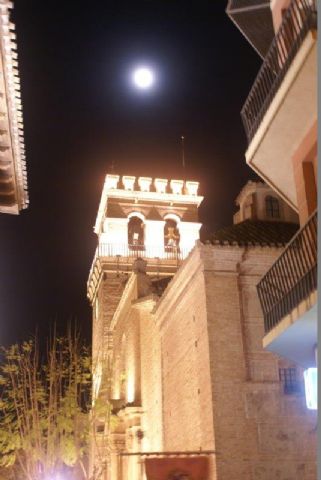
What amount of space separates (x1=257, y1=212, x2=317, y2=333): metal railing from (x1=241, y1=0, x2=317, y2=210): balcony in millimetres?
2073

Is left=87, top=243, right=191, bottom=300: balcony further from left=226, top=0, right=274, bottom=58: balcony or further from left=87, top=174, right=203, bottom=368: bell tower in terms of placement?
Result: left=226, top=0, right=274, bottom=58: balcony

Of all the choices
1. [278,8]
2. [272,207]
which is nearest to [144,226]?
[272,207]

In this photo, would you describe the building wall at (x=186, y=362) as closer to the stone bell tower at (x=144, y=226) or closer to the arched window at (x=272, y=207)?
the arched window at (x=272, y=207)

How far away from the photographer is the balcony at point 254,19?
15.5 metres

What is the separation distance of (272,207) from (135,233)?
18.4m

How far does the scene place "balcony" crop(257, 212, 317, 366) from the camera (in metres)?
10.8

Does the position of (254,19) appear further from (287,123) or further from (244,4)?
(287,123)

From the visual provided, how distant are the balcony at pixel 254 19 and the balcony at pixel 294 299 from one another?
6.35 metres

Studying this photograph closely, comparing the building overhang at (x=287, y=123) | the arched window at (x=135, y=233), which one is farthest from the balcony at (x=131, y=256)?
the building overhang at (x=287, y=123)

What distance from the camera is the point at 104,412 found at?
29.5 metres

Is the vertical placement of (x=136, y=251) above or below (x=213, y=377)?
above

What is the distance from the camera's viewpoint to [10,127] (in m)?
13.0

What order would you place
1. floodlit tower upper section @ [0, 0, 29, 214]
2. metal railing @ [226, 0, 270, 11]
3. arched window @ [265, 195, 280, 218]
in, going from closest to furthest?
floodlit tower upper section @ [0, 0, 29, 214], metal railing @ [226, 0, 270, 11], arched window @ [265, 195, 280, 218]

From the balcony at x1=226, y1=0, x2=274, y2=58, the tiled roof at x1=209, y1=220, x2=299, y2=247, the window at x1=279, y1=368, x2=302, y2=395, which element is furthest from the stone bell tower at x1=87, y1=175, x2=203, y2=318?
the balcony at x1=226, y1=0, x2=274, y2=58
